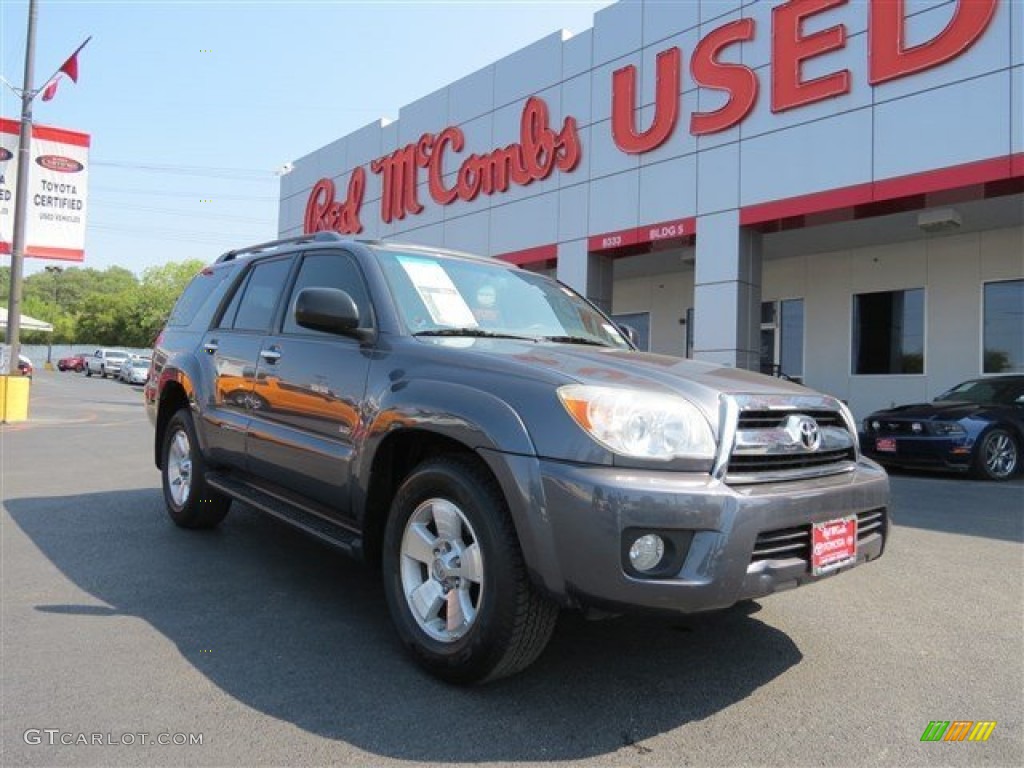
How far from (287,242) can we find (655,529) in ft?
10.9

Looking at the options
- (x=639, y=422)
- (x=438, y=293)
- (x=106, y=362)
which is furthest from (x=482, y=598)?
(x=106, y=362)

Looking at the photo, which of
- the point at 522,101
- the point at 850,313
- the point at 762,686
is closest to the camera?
the point at 762,686

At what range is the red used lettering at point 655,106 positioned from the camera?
13.8 meters

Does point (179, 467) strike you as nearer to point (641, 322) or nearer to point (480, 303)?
point (480, 303)

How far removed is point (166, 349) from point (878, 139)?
10195mm

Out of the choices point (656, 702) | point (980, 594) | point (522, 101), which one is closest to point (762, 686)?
point (656, 702)

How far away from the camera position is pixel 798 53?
→ 12.0 metres

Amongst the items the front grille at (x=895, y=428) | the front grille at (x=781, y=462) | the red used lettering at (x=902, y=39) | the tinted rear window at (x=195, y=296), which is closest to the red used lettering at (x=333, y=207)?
the red used lettering at (x=902, y=39)

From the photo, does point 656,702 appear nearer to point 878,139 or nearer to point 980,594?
point 980,594

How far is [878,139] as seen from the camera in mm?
11211

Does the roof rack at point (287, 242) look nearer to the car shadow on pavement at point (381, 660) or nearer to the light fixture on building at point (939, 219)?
the car shadow on pavement at point (381, 660)

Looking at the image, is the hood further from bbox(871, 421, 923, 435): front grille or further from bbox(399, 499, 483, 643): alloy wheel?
bbox(871, 421, 923, 435): front grille

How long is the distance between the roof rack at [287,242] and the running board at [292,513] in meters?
1.49

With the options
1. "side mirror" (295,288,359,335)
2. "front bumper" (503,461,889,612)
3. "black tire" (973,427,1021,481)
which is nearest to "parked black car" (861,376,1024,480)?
"black tire" (973,427,1021,481)
